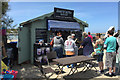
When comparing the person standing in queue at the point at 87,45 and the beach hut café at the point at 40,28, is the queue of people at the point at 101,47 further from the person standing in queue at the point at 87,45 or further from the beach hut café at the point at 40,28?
the beach hut café at the point at 40,28

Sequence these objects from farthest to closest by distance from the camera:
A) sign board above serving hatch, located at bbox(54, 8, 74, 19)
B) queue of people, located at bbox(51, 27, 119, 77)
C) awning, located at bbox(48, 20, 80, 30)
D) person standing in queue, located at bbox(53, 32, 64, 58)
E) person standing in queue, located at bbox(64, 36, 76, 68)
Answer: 1. sign board above serving hatch, located at bbox(54, 8, 74, 19)
2. awning, located at bbox(48, 20, 80, 30)
3. person standing in queue, located at bbox(53, 32, 64, 58)
4. person standing in queue, located at bbox(64, 36, 76, 68)
5. queue of people, located at bbox(51, 27, 119, 77)

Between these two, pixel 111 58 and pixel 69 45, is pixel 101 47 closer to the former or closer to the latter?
pixel 111 58

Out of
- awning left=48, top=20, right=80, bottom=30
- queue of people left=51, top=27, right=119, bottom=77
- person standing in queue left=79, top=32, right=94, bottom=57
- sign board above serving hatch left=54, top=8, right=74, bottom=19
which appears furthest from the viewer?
sign board above serving hatch left=54, top=8, right=74, bottom=19

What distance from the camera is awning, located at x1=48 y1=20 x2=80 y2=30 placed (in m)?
6.93

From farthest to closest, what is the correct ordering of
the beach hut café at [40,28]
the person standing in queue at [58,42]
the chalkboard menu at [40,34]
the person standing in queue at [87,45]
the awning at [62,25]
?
the chalkboard menu at [40,34] < the awning at [62,25] < the beach hut café at [40,28] < the person standing in queue at [58,42] < the person standing in queue at [87,45]

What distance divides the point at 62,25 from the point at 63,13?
2.89 feet

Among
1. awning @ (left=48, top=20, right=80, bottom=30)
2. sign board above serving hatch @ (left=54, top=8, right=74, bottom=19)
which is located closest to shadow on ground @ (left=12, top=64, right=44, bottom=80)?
awning @ (left=48, top=20, right=80, bottom=30)

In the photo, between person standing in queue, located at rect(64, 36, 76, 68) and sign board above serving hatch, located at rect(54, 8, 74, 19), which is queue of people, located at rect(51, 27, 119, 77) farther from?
sign board above serving hatch, located at rect(54, 8, 74, 19)

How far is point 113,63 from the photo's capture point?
4527mm

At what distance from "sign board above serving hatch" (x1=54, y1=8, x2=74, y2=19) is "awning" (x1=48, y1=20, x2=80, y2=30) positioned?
38 centimetres

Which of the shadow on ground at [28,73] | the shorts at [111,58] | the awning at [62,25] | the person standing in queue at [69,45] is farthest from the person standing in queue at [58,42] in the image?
the shorts at [111,58]

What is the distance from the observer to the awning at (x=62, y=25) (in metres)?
6.93

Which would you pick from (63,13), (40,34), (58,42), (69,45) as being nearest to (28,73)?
(58,42)

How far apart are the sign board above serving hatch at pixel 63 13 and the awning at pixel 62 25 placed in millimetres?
377
